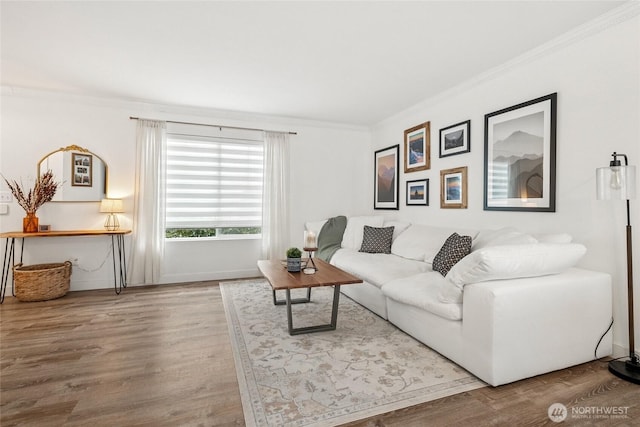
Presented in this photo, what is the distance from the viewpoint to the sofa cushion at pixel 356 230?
4625 mm

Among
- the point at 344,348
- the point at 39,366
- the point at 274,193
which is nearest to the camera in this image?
the point at 39,366

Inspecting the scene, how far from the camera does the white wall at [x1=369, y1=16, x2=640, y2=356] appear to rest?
2221 millimetres

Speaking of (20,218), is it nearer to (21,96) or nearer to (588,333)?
(21,96)

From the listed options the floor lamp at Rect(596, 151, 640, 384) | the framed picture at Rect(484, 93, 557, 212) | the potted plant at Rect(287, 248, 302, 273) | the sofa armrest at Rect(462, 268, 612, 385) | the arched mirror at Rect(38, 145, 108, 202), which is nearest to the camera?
the sofa armrest at Rect(462, 268, 612, 385)

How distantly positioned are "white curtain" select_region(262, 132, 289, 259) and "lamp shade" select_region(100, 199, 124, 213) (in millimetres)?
1949

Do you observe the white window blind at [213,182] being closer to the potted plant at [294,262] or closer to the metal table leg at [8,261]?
the metal table leg at [8,261]

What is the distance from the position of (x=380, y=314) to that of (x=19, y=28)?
4047mm

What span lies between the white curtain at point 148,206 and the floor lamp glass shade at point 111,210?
0.23 metres

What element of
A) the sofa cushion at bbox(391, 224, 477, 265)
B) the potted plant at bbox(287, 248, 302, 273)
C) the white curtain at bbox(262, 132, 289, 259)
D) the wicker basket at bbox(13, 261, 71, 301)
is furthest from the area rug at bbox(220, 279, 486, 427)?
the wicker basket at bbox(13, 261, 71, 301)

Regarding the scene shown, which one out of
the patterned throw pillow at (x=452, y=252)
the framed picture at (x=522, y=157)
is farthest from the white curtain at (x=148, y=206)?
the framed picture at (x=522, y=157)

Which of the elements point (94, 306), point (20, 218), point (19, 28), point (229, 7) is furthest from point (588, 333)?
point (20, 218)

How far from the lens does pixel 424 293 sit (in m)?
2.47

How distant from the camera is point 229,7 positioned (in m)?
2.24

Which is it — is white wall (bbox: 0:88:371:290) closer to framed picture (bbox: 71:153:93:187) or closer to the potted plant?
framed picture (bbox: 71:153:93:187)
